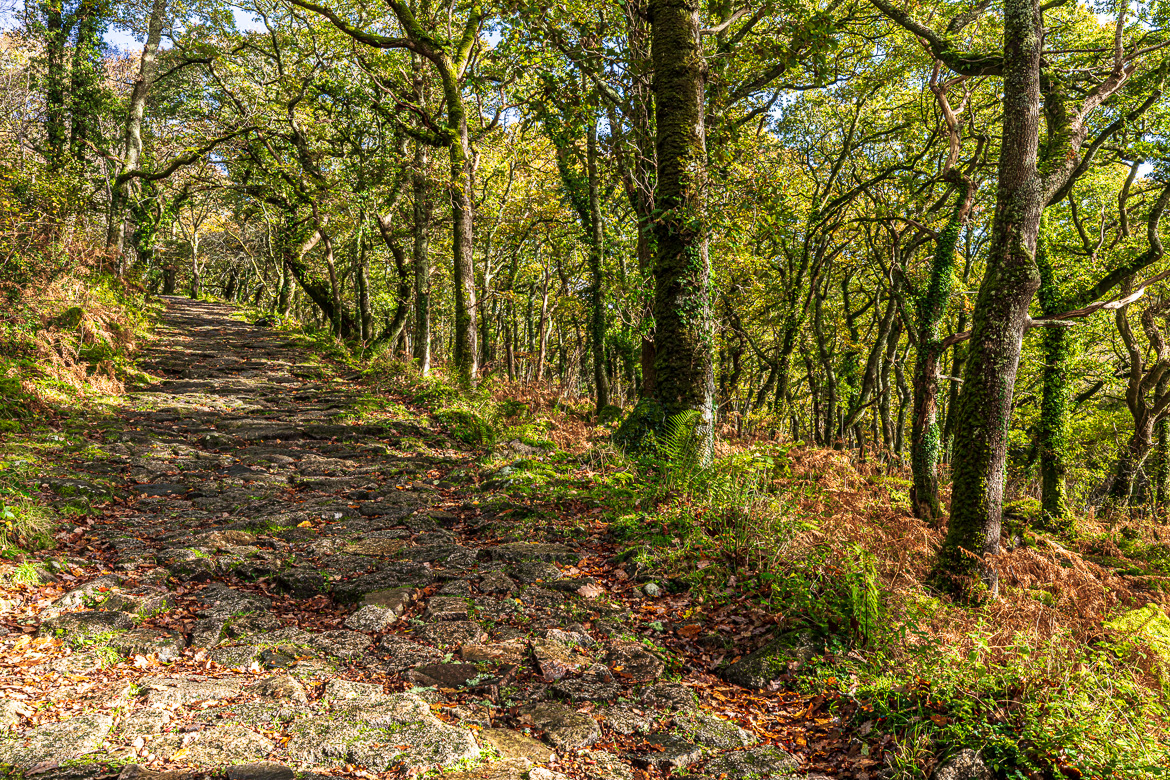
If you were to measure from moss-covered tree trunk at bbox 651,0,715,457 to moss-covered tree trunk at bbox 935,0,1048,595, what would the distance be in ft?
9.34

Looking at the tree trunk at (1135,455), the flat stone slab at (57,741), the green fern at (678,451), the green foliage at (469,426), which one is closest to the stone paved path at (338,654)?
the flat stone slab at (57,741)

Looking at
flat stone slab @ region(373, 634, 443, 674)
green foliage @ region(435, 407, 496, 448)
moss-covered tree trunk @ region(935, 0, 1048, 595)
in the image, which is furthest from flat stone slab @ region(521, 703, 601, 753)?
green foliage @ region(435, 407, 496, 448)

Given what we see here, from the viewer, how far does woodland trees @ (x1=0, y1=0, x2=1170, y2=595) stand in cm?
716

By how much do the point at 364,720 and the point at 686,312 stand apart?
19.0ft

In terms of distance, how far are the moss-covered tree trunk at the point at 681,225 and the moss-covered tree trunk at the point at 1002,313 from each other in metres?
2.85

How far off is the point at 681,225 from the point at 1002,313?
366 centimetres

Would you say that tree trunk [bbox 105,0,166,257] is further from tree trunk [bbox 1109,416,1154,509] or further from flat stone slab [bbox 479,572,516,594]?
tree trunk [bbox 1109,416,1154,509]

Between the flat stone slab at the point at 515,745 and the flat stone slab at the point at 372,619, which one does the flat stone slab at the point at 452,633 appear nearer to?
the flat stone slab at the point at 372,619

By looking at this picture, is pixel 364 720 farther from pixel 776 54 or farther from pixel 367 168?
pixel 367 168

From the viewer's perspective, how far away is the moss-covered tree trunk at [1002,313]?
223 inches

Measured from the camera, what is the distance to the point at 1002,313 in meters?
5.71

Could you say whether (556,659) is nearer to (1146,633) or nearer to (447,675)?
(447,675)

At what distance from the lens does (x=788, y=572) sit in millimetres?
5145

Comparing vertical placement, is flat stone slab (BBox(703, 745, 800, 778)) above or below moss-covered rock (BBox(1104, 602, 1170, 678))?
below
